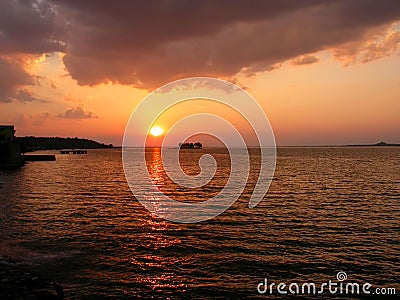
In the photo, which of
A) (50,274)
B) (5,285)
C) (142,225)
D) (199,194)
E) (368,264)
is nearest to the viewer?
(5,285)

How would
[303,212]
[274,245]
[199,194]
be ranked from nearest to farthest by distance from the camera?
[274,245] → [303,212] → [199,194]

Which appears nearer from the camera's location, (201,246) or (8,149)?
(201,246)

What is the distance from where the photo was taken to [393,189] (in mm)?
54031

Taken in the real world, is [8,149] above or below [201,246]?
above

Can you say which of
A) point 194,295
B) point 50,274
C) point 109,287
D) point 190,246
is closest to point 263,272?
point 194,295

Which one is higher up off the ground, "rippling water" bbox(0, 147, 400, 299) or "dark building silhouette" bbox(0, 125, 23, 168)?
"dark building silhouette" bbox(0, 125, 23, 168)

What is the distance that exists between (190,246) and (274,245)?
6001 millimetres

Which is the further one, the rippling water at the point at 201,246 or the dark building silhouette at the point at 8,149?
the dark building silhouette at the point at 8,149

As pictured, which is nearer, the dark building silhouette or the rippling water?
the rippling water

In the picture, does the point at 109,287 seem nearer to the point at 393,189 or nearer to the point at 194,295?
the point at 194,295

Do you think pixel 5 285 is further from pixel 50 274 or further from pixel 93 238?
pixel 93 238

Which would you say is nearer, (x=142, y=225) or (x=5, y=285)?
(x=5, y=285)

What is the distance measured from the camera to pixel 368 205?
39906 mm

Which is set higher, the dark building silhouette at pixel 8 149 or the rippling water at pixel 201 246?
the dark building silhouette at pixel 8 149
